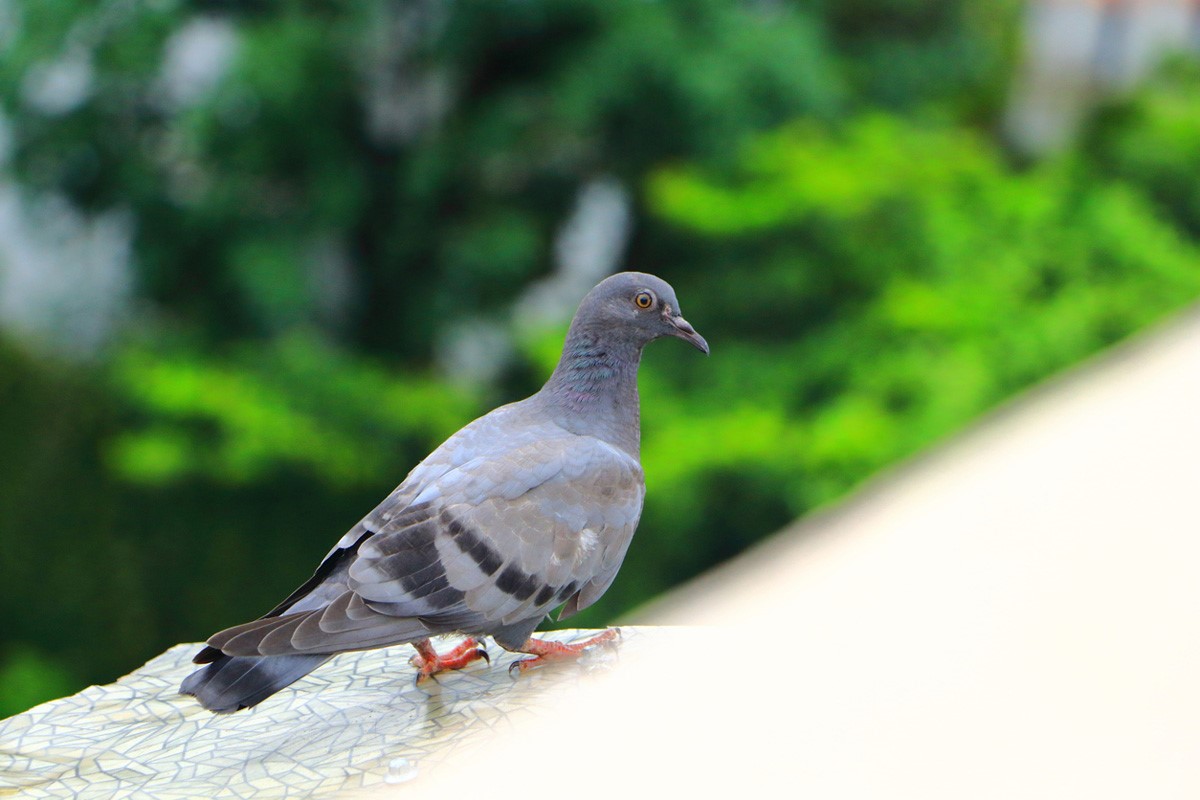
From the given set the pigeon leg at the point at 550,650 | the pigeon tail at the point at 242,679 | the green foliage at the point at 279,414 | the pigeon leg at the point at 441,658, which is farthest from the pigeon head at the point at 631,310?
the green foliage at the point at 279,414

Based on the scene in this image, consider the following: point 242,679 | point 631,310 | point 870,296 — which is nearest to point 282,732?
point 242,679

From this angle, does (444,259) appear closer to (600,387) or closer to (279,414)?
(279,414)

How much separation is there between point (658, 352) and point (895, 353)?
1.45 m

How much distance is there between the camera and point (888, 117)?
8773 millimetres

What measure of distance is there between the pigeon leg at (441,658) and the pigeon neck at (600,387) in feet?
2.29

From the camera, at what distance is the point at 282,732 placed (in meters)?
3.36

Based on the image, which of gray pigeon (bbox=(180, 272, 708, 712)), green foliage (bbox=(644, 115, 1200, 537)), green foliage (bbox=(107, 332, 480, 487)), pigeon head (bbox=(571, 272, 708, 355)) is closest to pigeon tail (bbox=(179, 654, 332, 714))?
gray pigeon (bbox=(180, 272, 708, 712))

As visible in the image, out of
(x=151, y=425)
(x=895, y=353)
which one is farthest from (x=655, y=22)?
(x=151, y=425)

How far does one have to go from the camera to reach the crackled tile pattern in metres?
3.04

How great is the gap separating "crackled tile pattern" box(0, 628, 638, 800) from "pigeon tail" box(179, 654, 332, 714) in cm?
24

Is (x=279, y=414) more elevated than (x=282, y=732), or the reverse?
(x=279, y=414)

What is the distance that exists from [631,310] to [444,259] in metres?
4.80

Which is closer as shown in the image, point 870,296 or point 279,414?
point 279,414

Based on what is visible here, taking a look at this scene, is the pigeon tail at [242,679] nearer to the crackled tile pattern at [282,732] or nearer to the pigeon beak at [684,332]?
the crackled tile pattern at [282,732]
